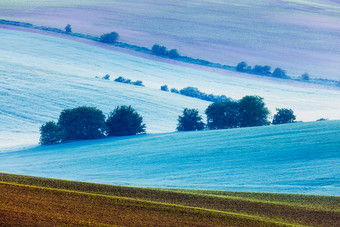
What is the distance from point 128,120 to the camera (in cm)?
2917

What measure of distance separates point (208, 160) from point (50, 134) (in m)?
10.0

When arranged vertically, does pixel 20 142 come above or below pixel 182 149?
below

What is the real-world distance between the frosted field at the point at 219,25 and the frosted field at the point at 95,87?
12.3 feet

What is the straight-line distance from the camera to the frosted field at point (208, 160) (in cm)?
1571

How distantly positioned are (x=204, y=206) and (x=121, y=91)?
31.6 meters

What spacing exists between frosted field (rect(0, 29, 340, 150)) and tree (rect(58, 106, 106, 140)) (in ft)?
5.52

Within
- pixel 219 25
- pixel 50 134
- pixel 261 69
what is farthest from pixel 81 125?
pixel 219 25

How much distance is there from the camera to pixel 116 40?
2341 inches

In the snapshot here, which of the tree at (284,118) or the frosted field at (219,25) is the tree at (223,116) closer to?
the tree at (284,118)

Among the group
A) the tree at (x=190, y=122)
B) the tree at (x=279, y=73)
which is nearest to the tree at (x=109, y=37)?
the tree at (x=279, y=73)

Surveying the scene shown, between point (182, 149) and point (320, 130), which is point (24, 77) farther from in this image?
point (320, 130)

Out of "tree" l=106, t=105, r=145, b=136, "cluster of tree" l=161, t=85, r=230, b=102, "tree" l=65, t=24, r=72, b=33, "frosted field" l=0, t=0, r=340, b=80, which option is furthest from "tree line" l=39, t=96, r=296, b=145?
"tree" l=65, t=24, r=72, b=33

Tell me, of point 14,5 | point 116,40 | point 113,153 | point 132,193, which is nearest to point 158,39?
point 116,40

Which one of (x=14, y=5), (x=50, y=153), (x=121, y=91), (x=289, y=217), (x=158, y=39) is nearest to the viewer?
(x=289, y=217)
